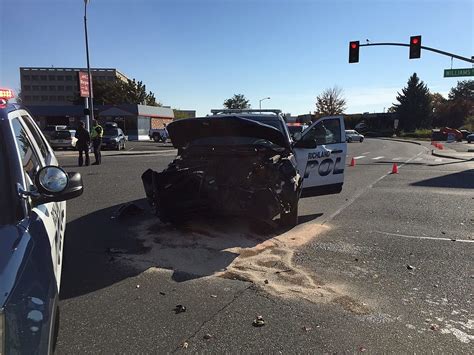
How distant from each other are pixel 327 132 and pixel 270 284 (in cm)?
497

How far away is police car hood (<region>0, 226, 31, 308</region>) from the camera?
1879 millimetres

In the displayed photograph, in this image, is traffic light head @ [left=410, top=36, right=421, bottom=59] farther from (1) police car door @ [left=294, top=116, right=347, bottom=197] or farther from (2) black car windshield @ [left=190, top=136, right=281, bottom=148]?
(2) black car windshield @ [left=190, top=136, right=281, bottom=148]

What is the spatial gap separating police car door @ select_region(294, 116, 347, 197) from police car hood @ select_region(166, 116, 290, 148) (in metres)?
1.27

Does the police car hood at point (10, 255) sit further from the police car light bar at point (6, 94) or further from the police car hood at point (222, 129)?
the police car hood at point (222, 129)

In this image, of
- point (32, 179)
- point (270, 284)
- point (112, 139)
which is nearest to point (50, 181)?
point (32, 179)

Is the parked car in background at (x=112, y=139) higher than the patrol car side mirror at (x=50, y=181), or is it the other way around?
the patrol car side mirror at (x=50, y=181)

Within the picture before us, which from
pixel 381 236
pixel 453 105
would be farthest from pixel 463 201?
pixel 453 105

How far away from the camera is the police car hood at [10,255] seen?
6.16ft

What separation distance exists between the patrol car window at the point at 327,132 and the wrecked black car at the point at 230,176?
1836mm

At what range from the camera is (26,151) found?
3404mm

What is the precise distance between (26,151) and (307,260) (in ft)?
11.2

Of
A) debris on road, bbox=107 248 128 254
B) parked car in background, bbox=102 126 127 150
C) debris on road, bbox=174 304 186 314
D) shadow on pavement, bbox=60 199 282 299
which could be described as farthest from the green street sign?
debris on road, bbox=174 304 186 314

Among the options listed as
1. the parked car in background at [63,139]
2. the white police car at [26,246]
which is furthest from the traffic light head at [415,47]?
the white police car at [26,246]

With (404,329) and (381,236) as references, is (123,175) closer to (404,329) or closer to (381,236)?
(381,236)
